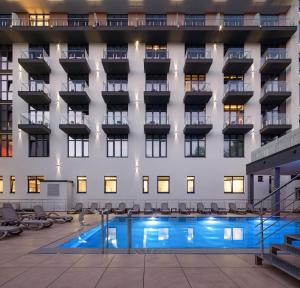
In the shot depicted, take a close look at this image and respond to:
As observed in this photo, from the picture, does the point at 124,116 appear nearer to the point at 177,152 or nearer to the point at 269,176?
the point at 177,152

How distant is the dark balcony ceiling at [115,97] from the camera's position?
24188mm

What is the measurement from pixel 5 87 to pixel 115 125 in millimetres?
11757

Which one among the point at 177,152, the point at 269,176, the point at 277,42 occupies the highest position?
the point at 277,42

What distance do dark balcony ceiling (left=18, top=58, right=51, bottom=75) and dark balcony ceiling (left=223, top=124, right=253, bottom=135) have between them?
56.4 feet

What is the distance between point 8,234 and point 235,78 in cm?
2275

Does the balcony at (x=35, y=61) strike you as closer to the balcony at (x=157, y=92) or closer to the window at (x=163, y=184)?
the balcony at (x=157, y=92)

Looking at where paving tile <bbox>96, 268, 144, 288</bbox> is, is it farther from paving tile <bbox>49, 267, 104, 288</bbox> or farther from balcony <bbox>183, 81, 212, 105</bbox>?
balcony <bbox>183, 81, 212, 105</bbox>

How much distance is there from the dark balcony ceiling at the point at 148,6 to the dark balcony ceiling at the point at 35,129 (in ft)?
37.5

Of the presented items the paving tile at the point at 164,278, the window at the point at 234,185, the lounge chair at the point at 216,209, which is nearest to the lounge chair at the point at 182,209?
the lounge chair at the point at 216,209

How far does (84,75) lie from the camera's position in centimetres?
2630

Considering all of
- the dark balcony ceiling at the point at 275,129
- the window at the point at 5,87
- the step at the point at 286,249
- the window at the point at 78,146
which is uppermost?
the window at the point at 5,87

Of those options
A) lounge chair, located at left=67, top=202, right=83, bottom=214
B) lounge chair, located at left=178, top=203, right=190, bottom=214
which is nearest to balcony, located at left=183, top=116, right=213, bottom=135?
lounge chair, located at left=178, top=203, right=190, bottom=214

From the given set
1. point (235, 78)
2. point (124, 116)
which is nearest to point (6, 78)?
point (124, 116)

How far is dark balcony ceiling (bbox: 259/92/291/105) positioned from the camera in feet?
79.2
